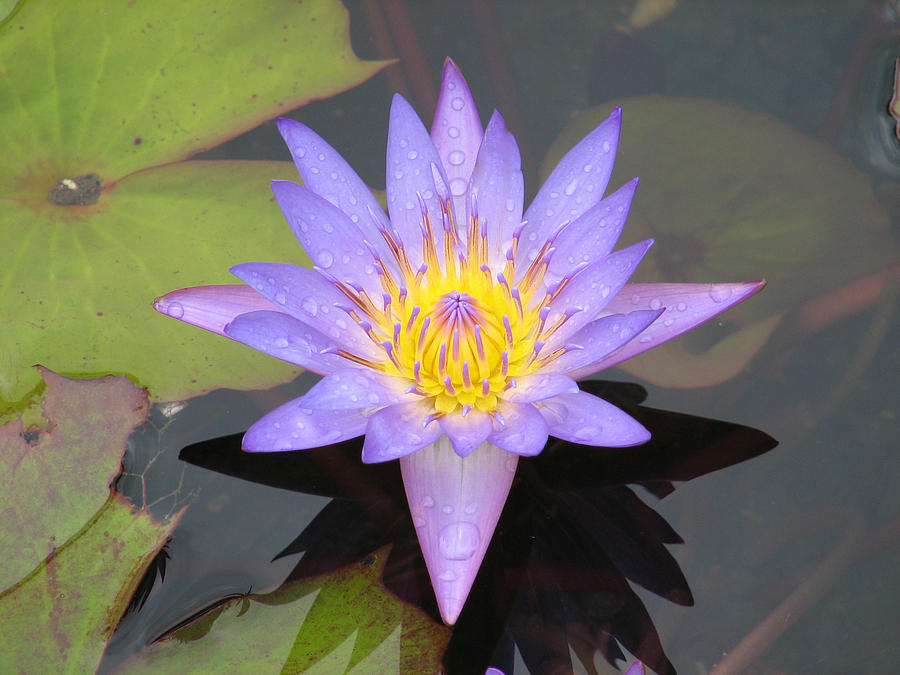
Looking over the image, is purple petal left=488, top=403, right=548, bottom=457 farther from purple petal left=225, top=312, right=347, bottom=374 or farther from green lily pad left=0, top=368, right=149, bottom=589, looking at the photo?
green lily pad left=0, top=368, right=149, bottom=589

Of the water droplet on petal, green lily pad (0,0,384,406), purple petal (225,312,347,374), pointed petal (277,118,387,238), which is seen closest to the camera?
purple petal (225,312,347,374)

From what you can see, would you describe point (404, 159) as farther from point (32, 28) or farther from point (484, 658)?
point (32, 28)

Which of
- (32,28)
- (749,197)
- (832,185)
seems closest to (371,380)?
(749,197)

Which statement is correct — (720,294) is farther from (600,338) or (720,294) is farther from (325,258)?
(325,258)

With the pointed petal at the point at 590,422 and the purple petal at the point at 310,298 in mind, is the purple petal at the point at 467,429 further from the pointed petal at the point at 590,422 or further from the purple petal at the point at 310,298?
the purple petal at the point at 310,298

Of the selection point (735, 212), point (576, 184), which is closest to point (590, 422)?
point (576, 184)

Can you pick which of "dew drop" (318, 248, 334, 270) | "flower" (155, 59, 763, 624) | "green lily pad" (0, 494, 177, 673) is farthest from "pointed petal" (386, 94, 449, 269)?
"green lily pad" (0, 494, 177, 673)
